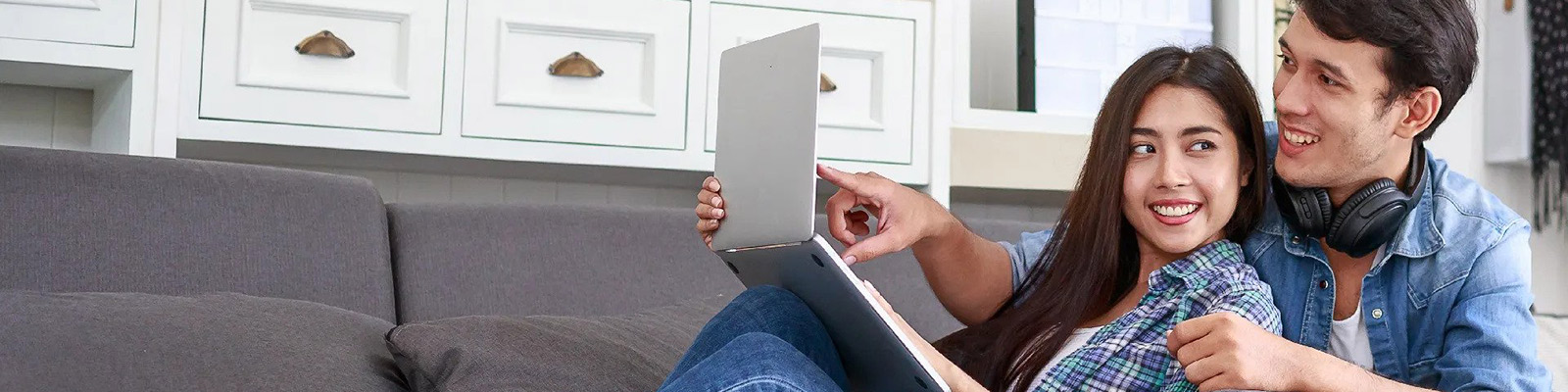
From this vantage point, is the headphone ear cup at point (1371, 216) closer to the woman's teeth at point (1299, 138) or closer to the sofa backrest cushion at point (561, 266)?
the woman's teeth at point (1299, 138)

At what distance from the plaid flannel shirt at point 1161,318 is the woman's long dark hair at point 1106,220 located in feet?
0.22

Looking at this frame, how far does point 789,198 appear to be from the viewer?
1.19m

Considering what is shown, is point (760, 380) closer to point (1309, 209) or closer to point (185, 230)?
point (1309, 209)

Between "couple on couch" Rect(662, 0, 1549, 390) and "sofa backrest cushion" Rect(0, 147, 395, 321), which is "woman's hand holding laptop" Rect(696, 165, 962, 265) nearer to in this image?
"couple on couch" Rect(662, 0, 1549, 390)

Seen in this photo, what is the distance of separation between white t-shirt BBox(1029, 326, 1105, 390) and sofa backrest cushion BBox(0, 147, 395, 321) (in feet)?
2.63

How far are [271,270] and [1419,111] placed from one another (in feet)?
4.09

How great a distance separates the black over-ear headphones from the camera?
129cm

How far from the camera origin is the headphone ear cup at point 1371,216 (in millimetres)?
1282

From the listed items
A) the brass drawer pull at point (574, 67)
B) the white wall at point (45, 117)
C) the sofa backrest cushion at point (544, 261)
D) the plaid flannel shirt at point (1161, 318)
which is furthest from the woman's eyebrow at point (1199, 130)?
the white wall at point (45, 117)

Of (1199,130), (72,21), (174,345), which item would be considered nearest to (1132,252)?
(1199,130)

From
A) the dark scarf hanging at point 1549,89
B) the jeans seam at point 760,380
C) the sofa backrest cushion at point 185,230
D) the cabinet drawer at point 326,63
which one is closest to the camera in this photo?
the jeans seam at point 760,380

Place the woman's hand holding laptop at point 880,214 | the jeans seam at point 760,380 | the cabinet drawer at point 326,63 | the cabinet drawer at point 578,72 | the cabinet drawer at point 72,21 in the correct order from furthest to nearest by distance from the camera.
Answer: the cabinet drawer at point 578,72
the cabinet drawer at point 326,63
the cabinet drawer at point 72,21
the woman's hand holding laptop at point 880,214
the jeans seam at point 760,380

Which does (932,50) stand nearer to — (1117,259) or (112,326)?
(1117,259)

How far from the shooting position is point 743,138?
1.29m
